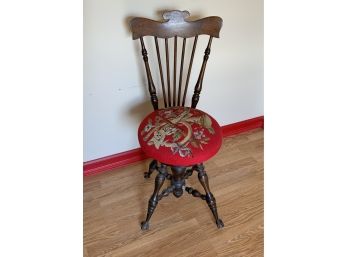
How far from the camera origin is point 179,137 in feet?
4.56

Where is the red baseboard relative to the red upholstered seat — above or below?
below

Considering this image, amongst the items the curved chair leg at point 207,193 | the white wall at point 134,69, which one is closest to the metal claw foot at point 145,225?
the curved chair leg at point 207,193

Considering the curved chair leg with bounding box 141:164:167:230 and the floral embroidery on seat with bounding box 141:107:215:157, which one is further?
the curved chair leg with bounding box 141:164:167:230

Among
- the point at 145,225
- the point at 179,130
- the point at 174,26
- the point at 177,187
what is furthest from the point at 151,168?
the point at 174,26

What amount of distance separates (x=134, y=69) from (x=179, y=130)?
0.51 m

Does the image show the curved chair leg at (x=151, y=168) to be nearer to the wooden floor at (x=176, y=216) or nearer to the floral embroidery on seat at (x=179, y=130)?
the wooden floor at (x=176, y=216)

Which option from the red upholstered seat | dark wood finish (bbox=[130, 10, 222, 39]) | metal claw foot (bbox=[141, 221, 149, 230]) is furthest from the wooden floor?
dark wood finish (bbox=[130, 10, 222, 39])

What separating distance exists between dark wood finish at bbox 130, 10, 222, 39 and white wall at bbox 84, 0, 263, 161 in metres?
0.16

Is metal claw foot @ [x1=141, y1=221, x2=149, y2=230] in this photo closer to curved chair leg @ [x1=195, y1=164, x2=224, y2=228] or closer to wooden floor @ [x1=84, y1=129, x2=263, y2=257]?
wooden floor @ [x1=84, y1=129, x2=263, y2=257]

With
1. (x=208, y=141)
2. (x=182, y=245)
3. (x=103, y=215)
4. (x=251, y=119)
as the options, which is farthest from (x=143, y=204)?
(x=251, y=119)

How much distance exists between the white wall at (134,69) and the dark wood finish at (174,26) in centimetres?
16

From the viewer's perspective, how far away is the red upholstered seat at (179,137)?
4.38 ft

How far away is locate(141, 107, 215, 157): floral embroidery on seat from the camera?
1363mm
